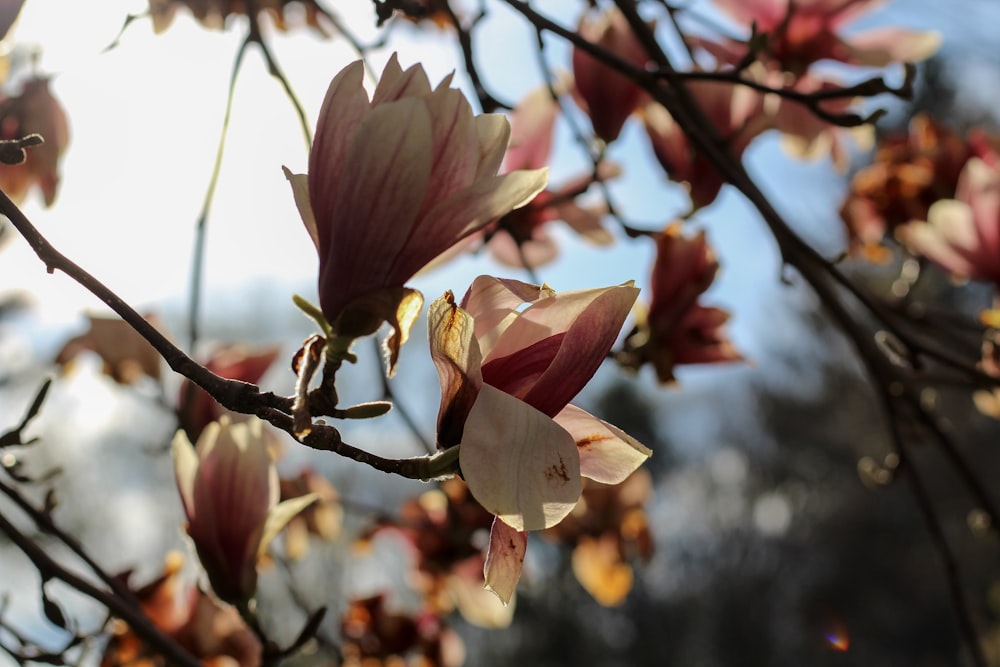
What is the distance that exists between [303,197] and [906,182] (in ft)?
2.99

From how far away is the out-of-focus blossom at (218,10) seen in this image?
2.33 feet

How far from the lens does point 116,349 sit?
79 cm

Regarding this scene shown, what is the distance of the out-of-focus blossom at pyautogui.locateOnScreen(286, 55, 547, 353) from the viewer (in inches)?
12.3

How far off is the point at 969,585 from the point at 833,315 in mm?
7272

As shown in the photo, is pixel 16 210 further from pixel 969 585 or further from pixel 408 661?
pixel 969 585

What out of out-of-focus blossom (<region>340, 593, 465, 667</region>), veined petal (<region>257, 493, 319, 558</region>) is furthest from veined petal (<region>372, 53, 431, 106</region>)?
out-of-focus blossom (<region>340, 593, 465, 667</region>)

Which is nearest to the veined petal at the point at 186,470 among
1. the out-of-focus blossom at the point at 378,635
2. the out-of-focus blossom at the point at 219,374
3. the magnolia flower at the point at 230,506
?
the magnolia flower at the point at 230,506

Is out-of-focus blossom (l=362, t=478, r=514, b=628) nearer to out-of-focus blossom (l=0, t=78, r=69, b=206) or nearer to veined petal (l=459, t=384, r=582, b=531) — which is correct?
out-of-focus blossom (l=0, t=78, r=69, b=206)

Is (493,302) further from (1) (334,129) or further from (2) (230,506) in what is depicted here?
(2) (230,506)

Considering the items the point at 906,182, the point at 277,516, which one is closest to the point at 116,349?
the point at 277,516

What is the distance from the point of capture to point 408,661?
1092 mm

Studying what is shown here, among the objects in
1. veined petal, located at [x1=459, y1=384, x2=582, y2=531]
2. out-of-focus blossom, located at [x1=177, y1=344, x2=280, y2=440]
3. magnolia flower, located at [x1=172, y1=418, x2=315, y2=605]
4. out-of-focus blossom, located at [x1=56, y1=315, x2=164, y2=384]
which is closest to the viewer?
veined petal, located at [x1=459, y1=384, x2=582, y2=531]

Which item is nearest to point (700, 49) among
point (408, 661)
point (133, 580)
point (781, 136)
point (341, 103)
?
point (781, 136)

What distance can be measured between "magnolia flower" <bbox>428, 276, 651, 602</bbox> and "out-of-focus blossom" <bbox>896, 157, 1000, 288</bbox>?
61 centimetres
